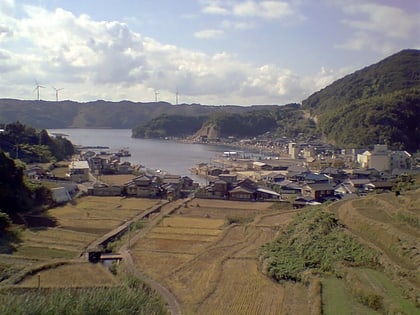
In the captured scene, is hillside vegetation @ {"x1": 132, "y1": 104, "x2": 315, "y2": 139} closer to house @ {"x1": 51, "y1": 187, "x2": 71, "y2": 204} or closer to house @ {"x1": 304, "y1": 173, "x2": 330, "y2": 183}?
house @ {"x1": 304, "y1": 173, "x2": 330, "y2": 183}

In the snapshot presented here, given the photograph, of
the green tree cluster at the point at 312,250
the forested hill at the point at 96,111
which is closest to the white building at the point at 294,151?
the green tree cluster at the point at 312,250

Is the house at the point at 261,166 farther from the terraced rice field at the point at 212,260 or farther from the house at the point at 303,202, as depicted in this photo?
the terraced rice field at the point at 212,260

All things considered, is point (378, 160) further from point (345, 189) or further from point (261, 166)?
point (345, 189)

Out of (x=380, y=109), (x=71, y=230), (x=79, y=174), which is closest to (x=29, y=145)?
(x=79, y=174)

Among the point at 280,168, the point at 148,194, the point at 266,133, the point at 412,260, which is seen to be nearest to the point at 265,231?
the point at 412,260

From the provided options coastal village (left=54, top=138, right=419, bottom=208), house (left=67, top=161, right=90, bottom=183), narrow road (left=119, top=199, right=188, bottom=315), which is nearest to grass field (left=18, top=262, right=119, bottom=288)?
narrow road (left=119, top=199, right=188, bottom=315)

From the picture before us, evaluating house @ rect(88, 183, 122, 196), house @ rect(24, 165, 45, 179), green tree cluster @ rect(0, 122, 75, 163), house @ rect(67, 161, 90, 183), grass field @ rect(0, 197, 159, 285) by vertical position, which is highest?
green tree cluster @ rect(0, 122, 75, 163)
